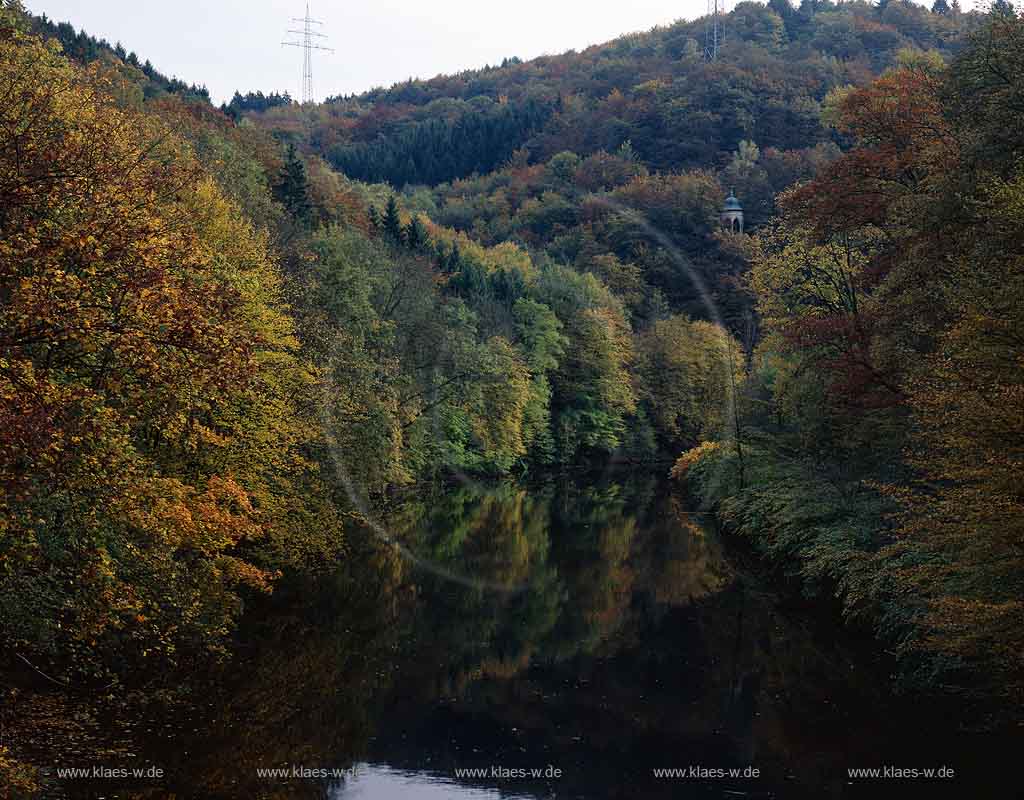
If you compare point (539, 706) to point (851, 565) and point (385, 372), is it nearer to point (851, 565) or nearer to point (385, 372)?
point (851, 565)

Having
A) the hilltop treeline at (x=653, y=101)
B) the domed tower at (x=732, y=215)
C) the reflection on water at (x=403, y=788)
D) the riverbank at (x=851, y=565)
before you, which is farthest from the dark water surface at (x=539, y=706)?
the hilltop treeline at (x=653, y=101)

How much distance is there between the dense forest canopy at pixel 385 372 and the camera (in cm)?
1380

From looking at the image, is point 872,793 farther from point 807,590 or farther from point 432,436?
point 432,436

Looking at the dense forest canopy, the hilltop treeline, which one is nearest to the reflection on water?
the dense forest canopy

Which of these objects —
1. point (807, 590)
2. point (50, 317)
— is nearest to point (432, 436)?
point (807, 590)

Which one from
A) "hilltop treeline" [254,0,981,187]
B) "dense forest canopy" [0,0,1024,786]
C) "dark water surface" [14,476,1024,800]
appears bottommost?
"dark water surface" [14,476,1024,800]

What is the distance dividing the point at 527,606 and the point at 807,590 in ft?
27.1

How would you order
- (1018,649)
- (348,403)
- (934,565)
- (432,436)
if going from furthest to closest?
(432,436) < (348,403) < (934,565) < (1018,649)

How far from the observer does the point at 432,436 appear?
57.2 m

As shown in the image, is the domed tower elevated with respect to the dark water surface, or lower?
elevated

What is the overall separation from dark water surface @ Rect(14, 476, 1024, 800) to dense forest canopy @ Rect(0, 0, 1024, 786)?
150cm

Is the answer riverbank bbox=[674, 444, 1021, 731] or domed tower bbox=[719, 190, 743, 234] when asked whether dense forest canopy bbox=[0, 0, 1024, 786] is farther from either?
domed tower bbox=[719, 190, 743, 234]

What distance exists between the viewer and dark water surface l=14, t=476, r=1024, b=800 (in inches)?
658

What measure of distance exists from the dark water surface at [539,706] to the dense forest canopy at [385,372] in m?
1.50
